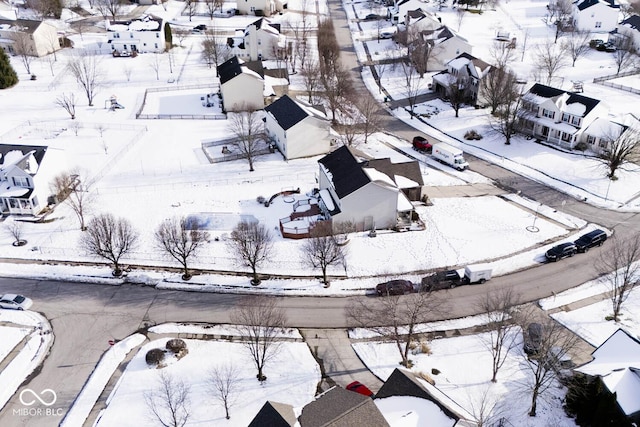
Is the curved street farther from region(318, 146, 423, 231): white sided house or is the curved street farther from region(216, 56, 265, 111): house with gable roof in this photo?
region(216, 56, 265, 111): house with gable roof

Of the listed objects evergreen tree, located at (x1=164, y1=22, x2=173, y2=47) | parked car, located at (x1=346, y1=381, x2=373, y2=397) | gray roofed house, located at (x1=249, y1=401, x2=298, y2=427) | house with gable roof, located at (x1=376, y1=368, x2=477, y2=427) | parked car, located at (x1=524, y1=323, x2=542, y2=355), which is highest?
evergreen tree, located at (x1=164, y1=22, x2=173, y2=47)

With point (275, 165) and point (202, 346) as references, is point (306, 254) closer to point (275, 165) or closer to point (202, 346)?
point (202, 346)

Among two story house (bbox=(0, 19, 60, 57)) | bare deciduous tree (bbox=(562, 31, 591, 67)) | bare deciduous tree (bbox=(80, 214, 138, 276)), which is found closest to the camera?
bare deciduous tree (bbox=(80, 214, 138, 276))

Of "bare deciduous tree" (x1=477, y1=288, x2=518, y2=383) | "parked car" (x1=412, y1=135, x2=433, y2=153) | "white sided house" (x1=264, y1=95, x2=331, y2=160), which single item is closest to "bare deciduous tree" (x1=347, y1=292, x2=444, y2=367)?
"bare deciduous tree" (x1=477, y1=288, x2=518, y2=383)

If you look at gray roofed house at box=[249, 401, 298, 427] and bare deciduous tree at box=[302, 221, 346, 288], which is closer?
gray roofed house at box=[249, 401, 298, 427]

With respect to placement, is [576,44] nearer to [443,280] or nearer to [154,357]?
[443,280]

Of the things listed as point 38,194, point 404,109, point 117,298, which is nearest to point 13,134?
point 38,194
